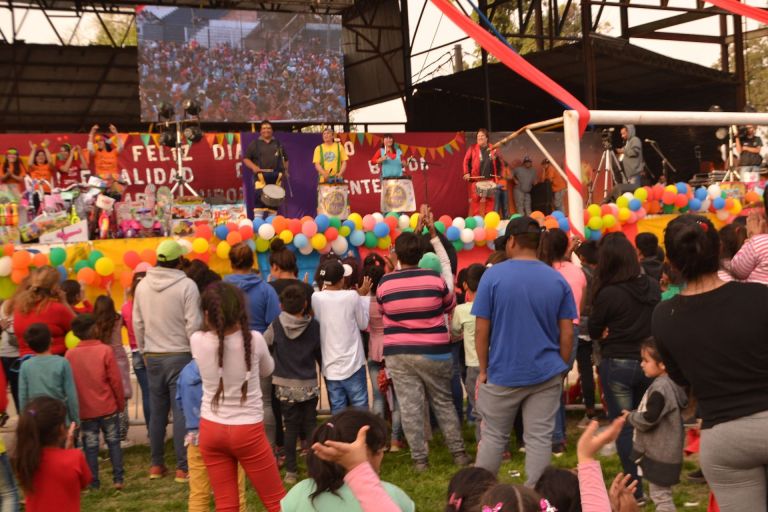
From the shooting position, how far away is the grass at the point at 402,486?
536 cm

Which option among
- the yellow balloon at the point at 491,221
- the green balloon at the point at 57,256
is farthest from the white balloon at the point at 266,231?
the yellow balloon at the point at 491,221

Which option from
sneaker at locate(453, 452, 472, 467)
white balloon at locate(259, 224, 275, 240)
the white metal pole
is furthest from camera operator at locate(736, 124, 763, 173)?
sneaker at locate(453, 452, 472, 467)

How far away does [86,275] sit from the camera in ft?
31.6

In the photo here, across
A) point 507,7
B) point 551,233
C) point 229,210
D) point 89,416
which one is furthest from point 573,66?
point 89,416

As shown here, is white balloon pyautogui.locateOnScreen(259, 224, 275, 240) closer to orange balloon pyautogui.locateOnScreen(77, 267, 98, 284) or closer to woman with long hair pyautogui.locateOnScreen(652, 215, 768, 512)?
orange balloon pyautogui.locateOnScreen(77, 267, 98, 284)

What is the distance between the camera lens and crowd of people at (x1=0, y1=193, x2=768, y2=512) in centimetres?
292

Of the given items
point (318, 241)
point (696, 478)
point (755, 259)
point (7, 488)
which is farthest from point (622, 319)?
point (318, 241)

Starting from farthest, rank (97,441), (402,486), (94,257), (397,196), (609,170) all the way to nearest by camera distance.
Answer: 1. (609,170)
2. (397,196)
3. (94,257)
4. (97,441)
5. (402,486)

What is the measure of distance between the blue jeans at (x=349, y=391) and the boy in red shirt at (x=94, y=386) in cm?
135

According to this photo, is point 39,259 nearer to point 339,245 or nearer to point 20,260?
point 20,260

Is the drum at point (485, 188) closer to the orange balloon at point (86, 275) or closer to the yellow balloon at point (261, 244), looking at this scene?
the yellow balloon at point (261, 244)

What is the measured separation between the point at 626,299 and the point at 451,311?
4.27 feet

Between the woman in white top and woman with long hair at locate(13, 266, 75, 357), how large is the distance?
223cm

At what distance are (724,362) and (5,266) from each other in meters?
8.06
